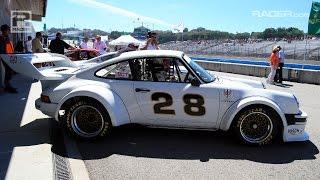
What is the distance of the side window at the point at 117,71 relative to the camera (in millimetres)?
6660

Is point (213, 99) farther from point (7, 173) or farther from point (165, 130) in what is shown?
point (7, 173)

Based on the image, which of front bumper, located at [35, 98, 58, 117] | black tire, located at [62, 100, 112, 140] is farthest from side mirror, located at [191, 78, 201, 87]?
front bumper, located at [35, 98, 58, 117]

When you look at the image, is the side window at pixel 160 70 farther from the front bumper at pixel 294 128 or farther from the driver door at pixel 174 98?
the front bumper at pixel 294 128

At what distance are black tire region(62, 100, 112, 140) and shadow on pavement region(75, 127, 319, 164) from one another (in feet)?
0.51

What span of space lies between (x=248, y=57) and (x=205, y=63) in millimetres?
19341

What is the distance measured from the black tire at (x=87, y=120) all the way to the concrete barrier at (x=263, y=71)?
12963 mm

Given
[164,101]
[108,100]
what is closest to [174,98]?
[164,101]

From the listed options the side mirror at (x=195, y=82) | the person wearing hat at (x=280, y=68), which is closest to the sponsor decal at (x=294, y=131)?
the side mirror at (x=195, y=82)

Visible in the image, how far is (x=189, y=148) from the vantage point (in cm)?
621

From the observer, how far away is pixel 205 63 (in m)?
27.2

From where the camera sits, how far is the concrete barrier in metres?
17.4

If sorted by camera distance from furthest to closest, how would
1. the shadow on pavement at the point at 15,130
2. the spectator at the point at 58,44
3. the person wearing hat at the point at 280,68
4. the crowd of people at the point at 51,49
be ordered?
the person wearing hat at the point at 280,68
the spectator at the point at 58,44
the crowd of people at the point at 51,49
the shadow on pavement at the point at 15,130

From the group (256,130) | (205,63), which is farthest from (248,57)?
(256,130)

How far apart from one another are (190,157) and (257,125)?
48.5 inches
